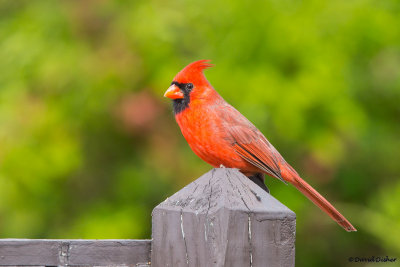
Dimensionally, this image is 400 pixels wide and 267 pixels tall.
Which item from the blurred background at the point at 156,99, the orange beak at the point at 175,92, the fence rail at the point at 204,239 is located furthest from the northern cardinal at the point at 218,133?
the blurred background at the point at 156,99

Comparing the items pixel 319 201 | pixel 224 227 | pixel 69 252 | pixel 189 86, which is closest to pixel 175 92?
pixel 189 86

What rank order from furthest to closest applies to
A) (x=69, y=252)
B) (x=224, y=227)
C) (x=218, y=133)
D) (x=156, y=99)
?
(x=156, y=99), (x=218, y=133), (x=69, y=252), (x=224, y=227)

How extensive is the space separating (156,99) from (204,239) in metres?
3.13

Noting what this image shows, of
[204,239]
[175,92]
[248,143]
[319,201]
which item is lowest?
[204,239]

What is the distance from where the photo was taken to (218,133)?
8.82ft

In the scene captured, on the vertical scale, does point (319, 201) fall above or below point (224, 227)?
above

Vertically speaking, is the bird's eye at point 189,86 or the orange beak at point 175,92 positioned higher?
the bird's eye at point 189,86

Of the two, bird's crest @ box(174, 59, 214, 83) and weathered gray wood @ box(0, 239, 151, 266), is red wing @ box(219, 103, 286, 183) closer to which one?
bird's crest @ box(174, 59, 214, 83)

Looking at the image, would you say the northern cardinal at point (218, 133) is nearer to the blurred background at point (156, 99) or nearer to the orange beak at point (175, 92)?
the orange beak at point (175, 92)

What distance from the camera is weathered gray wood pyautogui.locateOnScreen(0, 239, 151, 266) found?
139 centimetres

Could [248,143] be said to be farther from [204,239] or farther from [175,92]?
[204,239]

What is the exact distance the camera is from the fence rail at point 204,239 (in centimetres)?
127

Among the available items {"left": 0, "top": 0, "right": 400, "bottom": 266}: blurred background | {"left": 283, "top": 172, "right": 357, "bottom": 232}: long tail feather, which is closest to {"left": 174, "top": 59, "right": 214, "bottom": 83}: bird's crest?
{"left": 283, "top": 172, "right": 357, "bottom": 232}: long tail feather

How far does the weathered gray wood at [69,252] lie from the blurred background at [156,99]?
9.52 feet
